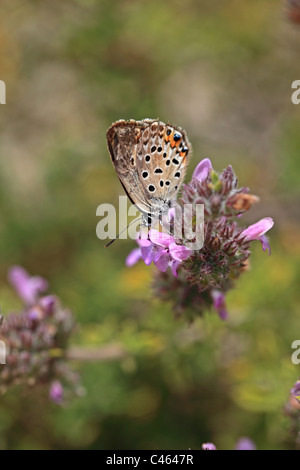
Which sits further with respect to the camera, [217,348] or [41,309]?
[217,348]

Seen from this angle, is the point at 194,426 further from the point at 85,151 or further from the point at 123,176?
the point at 85,151

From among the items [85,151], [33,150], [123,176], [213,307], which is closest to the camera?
[123,176]

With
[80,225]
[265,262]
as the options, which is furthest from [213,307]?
A: [80,225]

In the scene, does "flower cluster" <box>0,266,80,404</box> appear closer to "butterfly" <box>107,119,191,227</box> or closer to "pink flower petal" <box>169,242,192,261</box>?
"butterfly" <box>107,119,191,227</box>

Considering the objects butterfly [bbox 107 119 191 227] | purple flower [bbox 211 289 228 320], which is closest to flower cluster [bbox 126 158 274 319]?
butterfly [bbox 107 119 191 227]
